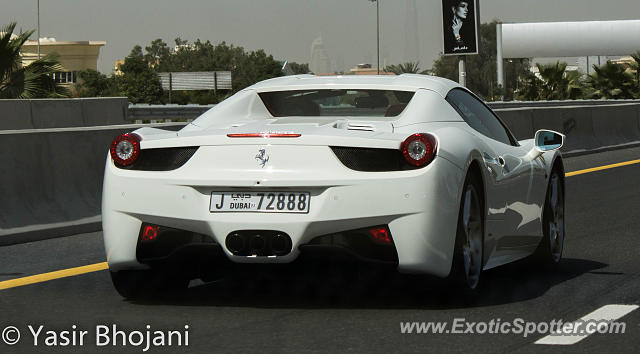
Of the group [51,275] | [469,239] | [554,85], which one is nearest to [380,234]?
[469,239]

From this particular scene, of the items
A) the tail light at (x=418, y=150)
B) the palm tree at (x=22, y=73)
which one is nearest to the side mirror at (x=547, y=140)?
the tail light at (x=418, y=150)

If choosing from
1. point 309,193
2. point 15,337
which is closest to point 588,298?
point 309,193

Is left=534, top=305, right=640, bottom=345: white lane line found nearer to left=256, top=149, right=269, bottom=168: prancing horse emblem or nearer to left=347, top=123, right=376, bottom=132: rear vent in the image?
left=347, top=123, right=376, bottom=132: rear vent

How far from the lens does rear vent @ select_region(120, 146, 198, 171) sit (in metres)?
6.56

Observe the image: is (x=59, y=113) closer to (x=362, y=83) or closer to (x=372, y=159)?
(x=362, y=83)

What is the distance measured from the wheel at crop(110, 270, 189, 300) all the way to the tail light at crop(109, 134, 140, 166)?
628 millimetres

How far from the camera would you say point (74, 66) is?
590ft

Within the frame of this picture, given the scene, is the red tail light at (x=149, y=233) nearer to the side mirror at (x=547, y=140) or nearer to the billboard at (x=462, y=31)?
the side mirror at (x=547, y=140)

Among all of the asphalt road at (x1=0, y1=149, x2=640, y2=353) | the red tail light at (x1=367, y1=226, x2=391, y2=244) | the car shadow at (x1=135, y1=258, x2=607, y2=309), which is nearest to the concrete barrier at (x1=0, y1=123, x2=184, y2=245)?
the asphalt road at (x1=0, y1=149, x2=640, y2=353)

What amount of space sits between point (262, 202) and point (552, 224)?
2.80 m

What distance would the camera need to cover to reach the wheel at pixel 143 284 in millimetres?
6957

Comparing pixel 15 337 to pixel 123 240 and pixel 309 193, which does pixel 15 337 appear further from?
pixel 309 193

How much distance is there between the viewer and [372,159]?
6352 mm

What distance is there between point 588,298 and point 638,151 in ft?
54.8
